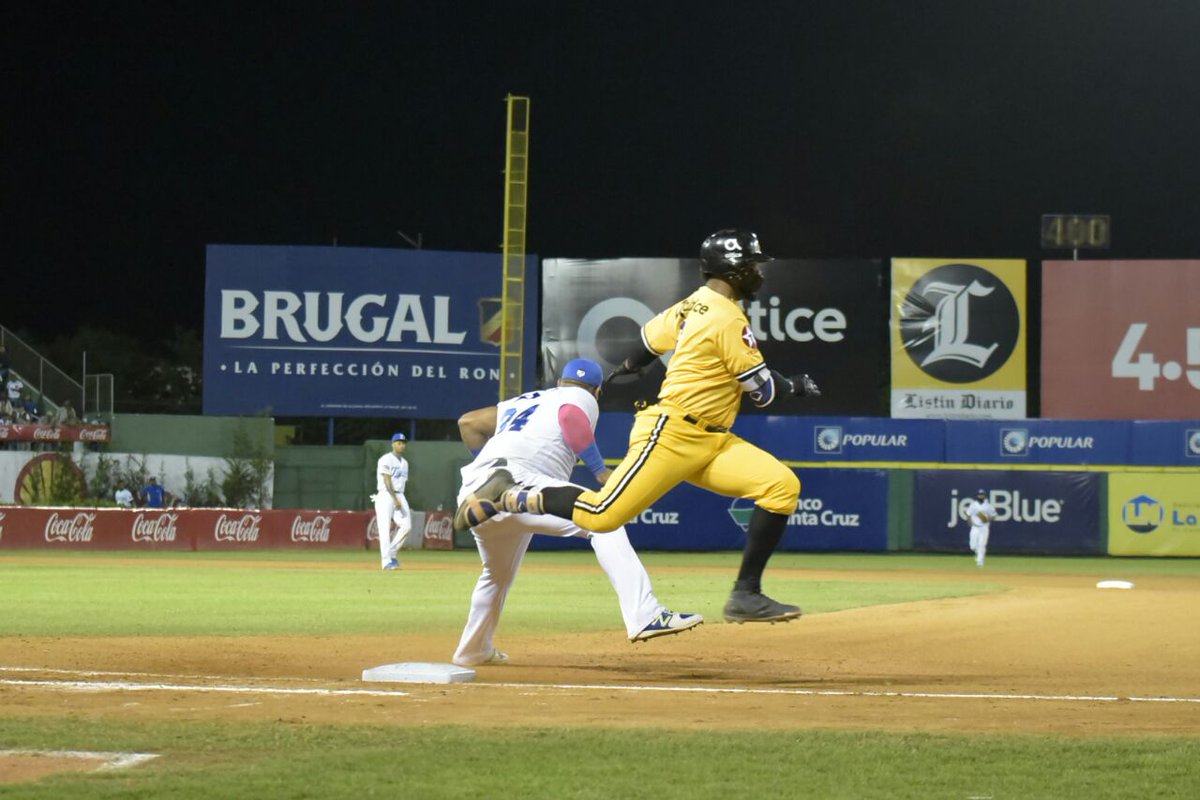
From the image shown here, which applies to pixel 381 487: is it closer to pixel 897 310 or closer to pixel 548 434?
pixel 548 434

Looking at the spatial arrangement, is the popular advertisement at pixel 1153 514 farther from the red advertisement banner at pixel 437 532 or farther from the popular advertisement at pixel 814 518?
the red advertisement banner at pixel 437 532

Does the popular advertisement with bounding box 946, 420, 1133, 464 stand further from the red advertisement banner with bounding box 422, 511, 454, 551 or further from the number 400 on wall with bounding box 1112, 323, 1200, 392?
the red advertisement banner with bounding box 422, 511, 454, 551

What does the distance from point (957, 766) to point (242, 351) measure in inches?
1253

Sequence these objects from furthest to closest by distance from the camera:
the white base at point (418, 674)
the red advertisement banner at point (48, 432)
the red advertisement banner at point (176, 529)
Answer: the red advertisement banner at point (48, 432)
the red advertisement banner at point (176, 529)
the white base at point (418, 674)

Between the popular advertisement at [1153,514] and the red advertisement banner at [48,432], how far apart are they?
70.4 ft

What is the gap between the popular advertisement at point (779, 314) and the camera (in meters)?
34.9

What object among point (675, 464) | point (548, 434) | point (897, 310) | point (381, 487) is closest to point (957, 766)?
point (675, 464)

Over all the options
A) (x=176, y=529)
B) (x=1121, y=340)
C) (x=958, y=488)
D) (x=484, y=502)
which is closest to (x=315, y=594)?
(x=484, y=502)

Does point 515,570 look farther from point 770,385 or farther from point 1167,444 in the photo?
point 1167,444

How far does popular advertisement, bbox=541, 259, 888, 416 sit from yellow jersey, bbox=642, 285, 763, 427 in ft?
88.7

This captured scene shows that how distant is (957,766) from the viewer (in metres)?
5.34

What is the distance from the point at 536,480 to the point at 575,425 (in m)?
0.36

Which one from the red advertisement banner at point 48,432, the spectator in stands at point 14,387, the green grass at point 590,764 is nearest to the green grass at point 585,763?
the green grass at point 590,764

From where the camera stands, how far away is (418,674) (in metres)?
7.84
